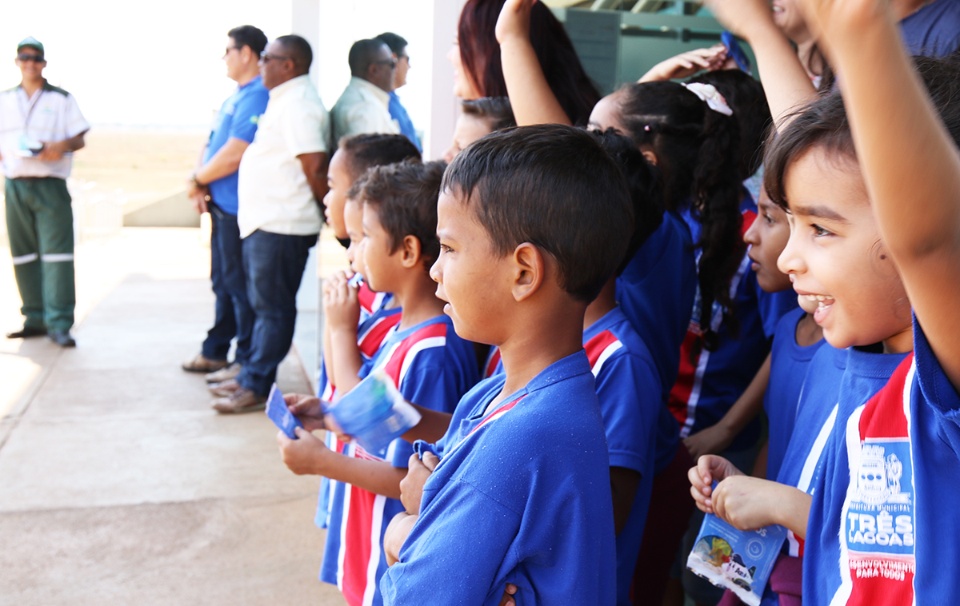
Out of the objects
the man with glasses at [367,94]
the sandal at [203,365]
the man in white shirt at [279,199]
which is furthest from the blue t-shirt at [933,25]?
the sandal at [203,365]

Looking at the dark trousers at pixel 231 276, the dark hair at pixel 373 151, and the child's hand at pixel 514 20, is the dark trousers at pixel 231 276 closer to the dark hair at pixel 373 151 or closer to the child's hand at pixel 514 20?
the dark hair at pixel 373 151

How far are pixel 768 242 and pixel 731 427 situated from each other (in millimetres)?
521

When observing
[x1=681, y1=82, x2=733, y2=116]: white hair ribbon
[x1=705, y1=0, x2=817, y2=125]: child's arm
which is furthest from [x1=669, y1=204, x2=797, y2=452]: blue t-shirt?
[x1=705, y1=0, x2=817, y2=125]: child's arm

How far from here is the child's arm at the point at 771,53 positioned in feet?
5.26

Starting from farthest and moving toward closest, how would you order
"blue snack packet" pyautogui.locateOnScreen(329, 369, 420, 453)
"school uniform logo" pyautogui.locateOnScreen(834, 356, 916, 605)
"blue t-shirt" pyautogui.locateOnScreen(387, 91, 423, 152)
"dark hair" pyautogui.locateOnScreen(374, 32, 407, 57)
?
"blue t-shirt" pyautogui.locateOnScreen(387, 91, 423, 152)
"dark hair" pyautogui.locateOnScreen(374, 32, 407, 57)
"blue snack packet" pyautogui.locateOnScreen(329, 369, 420, 453)
"school uniform logo" pyautogui.locateOnScreen(834, 356, 916, 605)

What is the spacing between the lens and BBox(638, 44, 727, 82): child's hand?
2.82 m

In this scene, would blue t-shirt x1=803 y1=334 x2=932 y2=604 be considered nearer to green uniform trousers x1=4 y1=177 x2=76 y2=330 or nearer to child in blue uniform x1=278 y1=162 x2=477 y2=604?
child in blue uniform x1=278 y1=162 x2=477 y2=604

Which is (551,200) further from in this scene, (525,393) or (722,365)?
(722,365)

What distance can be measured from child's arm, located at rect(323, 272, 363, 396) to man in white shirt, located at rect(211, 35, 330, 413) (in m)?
2.69

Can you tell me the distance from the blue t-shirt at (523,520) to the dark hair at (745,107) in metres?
1.26

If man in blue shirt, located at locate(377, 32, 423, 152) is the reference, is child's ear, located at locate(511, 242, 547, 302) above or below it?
below

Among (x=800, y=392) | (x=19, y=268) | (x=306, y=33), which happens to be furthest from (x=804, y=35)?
(x=19, y=268)

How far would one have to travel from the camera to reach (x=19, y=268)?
22.1 feet

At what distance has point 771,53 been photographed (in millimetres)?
1627
